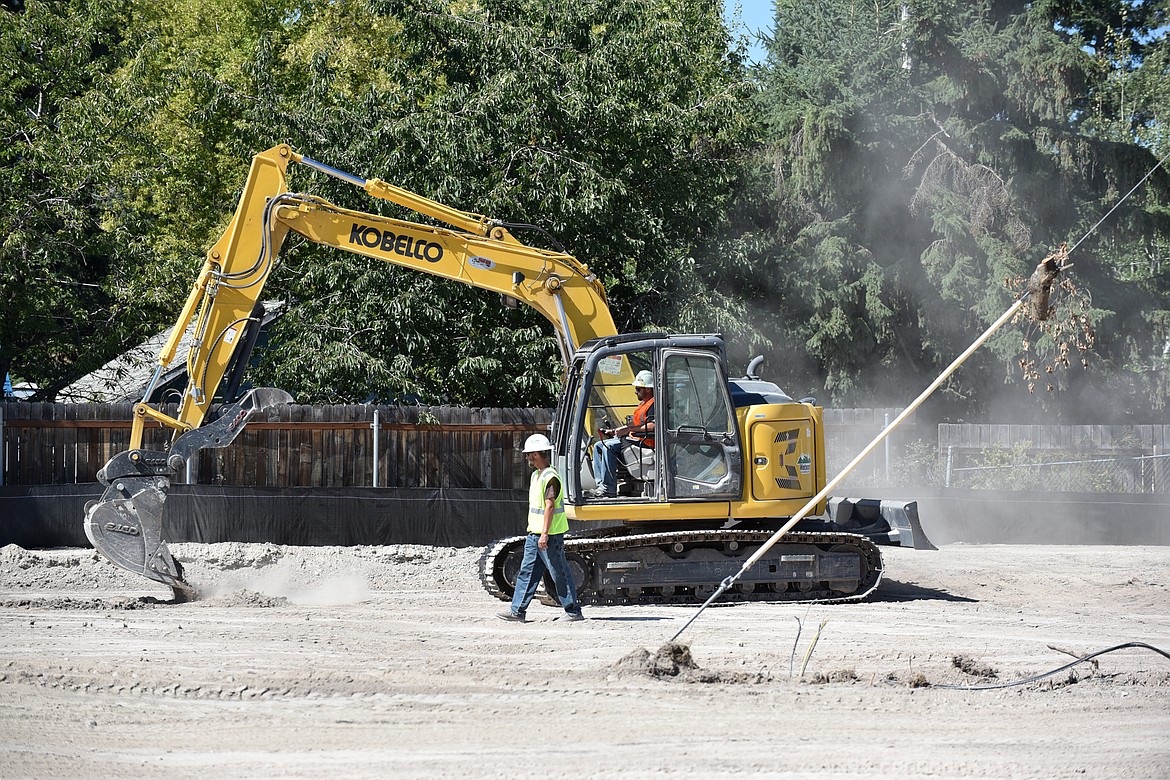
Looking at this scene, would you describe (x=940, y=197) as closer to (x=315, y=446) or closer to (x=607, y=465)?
(x=315, y=446)

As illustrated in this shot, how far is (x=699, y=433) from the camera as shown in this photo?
11719 millimetres

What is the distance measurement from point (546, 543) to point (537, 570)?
0.31 m

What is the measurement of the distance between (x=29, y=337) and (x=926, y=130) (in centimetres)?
1864

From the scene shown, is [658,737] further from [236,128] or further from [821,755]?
[236,128]

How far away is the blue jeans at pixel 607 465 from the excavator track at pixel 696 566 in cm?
47

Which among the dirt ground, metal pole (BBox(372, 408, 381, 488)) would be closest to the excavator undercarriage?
the dirt ground

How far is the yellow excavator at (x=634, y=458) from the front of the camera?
11562 millimetres

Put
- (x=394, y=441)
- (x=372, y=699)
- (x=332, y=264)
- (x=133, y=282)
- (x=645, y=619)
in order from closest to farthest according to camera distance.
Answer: (x=372, y=699), (x=645, y=619), (x=394, y=441), (x=332, y=264), (x=133, y=282)

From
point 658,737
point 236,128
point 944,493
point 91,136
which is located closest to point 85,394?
point 91,136

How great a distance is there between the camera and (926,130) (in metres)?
25.8

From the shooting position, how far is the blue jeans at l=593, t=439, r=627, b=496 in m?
11.7

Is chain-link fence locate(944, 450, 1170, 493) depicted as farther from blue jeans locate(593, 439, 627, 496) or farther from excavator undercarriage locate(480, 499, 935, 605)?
blue jeans locate(593, 439, 627, 496)

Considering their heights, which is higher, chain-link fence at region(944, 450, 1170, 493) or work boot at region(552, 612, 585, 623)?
chain-link fence at region(944, 450, 1170, 493)

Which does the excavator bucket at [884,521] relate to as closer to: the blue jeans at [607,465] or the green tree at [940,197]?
the blue jeans at [607,465]
